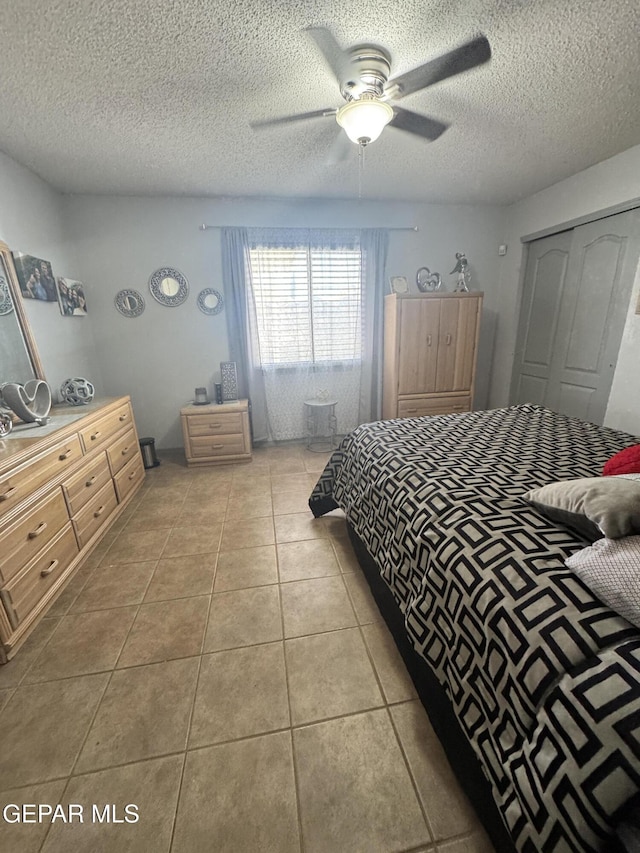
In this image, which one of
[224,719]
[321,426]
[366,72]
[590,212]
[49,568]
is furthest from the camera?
[321,426]

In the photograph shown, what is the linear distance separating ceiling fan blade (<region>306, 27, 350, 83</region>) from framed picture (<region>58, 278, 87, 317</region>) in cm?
266

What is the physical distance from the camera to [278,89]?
1.76 metres

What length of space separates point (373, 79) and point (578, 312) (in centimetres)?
262

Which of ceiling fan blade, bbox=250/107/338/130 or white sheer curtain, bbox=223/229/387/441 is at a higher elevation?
ceiling fan blade, bbox=250/107/338/130

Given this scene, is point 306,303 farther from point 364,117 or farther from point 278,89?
point 364,117

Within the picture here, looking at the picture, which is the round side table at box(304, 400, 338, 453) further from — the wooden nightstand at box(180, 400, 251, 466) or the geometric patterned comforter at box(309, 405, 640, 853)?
the geometric patterned comforter at box(309, 405, 640, 853)

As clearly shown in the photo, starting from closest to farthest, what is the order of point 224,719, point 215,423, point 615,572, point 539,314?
point 615,572
point 224,719
point 215,423
point 539,314

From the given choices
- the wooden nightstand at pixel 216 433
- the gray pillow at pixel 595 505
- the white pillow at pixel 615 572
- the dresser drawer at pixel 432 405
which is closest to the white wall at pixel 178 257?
the wooden nightstand at pixel 216 433

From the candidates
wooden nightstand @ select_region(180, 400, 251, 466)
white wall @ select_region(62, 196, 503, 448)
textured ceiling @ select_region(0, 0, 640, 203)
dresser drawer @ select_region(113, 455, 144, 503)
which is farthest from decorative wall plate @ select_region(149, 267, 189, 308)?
dresser drawer @ select_region(113, 455, 144, 503)

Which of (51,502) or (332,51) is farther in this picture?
(51,502)

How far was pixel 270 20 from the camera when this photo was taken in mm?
1360

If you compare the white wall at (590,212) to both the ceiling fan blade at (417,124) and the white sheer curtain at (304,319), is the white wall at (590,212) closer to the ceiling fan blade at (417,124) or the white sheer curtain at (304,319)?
the white sheer curtain at (304,319)

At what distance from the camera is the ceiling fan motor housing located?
1521 mm

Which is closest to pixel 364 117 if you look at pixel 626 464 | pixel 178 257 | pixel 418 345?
pixel 626 464
